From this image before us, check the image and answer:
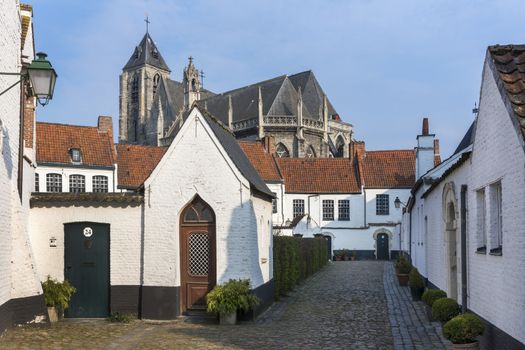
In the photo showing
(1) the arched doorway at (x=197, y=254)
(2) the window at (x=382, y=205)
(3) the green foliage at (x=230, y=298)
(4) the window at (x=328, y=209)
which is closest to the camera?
(3) the green foliage at (x=230, y=298)

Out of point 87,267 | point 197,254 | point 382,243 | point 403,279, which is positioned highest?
point 197,254

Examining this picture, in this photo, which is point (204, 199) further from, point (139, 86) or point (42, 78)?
point (139, 86)

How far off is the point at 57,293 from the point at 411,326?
27.4 feet

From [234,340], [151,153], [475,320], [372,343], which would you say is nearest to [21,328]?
[234,340]

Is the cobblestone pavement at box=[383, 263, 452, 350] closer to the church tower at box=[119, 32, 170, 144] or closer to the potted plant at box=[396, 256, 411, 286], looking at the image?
the potted plant at box=[396, 256, 411, 286]

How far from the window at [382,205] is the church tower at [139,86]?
171ft

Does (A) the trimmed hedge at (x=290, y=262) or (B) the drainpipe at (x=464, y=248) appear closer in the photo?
(B) the drainpipe at (x=464, y=248)

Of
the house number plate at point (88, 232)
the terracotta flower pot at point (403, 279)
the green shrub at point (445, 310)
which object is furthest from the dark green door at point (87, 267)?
the terracotta flower pot at point (403, 279)

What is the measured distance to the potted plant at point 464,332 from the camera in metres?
8.21

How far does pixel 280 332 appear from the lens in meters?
12.7

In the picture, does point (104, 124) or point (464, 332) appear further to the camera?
point (104, 124)

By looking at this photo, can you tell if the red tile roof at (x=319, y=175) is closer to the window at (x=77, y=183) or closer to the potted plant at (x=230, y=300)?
the window at (x=77, y=183)

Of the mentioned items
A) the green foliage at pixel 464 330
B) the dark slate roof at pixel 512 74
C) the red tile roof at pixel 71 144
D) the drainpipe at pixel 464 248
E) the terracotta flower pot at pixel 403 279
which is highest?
the red tile roof at pixel 71 144

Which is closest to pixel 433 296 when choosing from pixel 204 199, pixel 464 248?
pixel 464 248
